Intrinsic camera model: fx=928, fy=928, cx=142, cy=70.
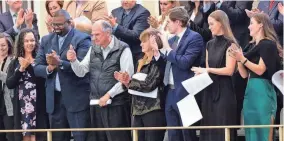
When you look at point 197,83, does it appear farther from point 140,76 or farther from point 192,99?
point 140,76

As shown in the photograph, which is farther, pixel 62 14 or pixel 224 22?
pixel 62 14

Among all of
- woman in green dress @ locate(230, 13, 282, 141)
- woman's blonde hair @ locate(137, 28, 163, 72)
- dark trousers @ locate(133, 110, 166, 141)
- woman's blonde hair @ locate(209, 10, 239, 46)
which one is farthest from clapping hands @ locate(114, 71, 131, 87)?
woman in green dress @ locate(230, 13, 282, 141)

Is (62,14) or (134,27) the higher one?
(62,14)

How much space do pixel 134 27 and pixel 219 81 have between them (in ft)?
5.05

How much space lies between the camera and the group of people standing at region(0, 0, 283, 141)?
32.1 ft

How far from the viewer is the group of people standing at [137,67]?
32.1 ft

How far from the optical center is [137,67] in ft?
34.9

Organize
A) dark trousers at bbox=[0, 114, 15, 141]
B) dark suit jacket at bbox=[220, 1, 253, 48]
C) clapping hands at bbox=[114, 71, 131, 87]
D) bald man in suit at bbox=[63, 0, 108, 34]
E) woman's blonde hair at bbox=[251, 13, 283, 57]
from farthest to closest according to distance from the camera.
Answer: bald man in suit at bbox=[63, 0, 108, 34], dark trousers at bbox=[0, 114, 15, 141], dark suit jacket at bbox=[220, 1, 253, 48], clapping hands at bbox=[114, 71, 131, 87], woman's blonde hair at bbox=[251, 13, 283, 57]

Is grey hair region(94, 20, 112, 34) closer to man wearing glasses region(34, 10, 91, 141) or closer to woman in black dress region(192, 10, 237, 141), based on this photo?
man wearing glasses region(34, 10, 91, 141)

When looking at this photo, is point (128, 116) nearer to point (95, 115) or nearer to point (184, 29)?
point (95, 115)

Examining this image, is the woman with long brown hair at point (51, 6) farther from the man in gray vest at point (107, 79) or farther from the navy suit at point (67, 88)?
the man in gray vest at point (107, 79)

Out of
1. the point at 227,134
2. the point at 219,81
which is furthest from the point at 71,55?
the point at 227,134

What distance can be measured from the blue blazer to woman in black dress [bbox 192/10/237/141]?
12cm

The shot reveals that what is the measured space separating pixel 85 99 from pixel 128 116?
0.58 meters
